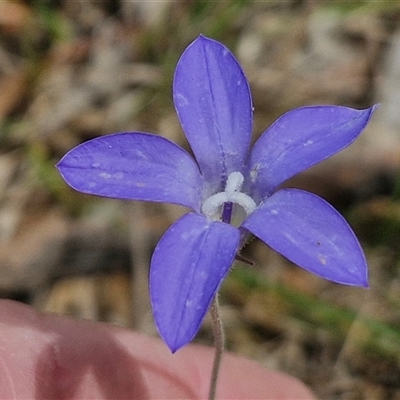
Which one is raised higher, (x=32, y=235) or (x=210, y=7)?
(x=210, y=7)

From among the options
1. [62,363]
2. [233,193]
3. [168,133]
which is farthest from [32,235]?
[233,193]

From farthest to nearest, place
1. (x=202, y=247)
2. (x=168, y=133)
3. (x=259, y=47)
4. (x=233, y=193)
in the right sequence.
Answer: (x=259, y=47) < (x=168, y=133) < (x=233, y=193) < (x=202, y=247)

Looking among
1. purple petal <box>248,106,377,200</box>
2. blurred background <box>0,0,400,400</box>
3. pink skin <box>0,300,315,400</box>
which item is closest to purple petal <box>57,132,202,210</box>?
purple petal <box>248,106,377,200</box>

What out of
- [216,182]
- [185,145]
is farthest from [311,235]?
[185,145]

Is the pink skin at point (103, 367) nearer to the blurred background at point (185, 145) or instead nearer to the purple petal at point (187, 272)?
the blurred background at point (185, 145)

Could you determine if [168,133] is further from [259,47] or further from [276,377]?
[276,377]
